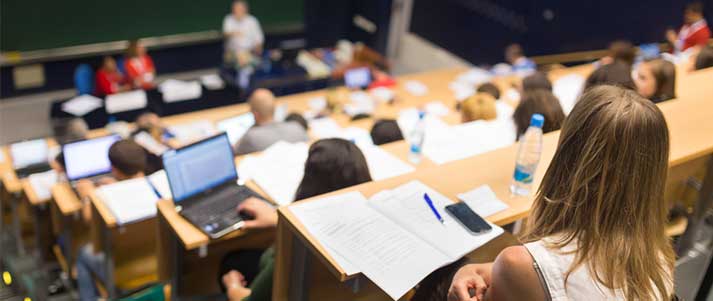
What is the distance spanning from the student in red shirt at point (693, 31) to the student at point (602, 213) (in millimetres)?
5487

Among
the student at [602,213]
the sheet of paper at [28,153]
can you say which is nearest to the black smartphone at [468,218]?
the student at [602,213]

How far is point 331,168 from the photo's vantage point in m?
2.52

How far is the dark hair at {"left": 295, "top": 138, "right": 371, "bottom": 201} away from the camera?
2521mm

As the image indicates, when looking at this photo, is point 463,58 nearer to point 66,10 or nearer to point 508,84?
point 508,84

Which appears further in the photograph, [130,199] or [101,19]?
[101,19]

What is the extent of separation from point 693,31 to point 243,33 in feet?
15.9

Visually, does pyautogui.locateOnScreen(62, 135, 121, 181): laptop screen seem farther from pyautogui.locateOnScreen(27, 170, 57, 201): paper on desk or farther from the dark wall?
the dark wall

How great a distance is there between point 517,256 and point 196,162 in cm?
181

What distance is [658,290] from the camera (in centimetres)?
160

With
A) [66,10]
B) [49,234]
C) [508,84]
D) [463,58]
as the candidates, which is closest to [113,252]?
[49,234]

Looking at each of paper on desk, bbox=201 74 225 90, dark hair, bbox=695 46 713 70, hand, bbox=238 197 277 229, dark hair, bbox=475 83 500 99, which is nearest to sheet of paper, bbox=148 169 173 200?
hand, bbox=238 197 277 229

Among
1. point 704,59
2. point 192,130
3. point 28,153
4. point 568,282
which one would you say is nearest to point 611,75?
point 704,59

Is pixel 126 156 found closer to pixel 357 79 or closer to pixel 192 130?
pixel 192 130

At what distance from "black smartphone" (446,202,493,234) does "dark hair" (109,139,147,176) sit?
2103 mm
